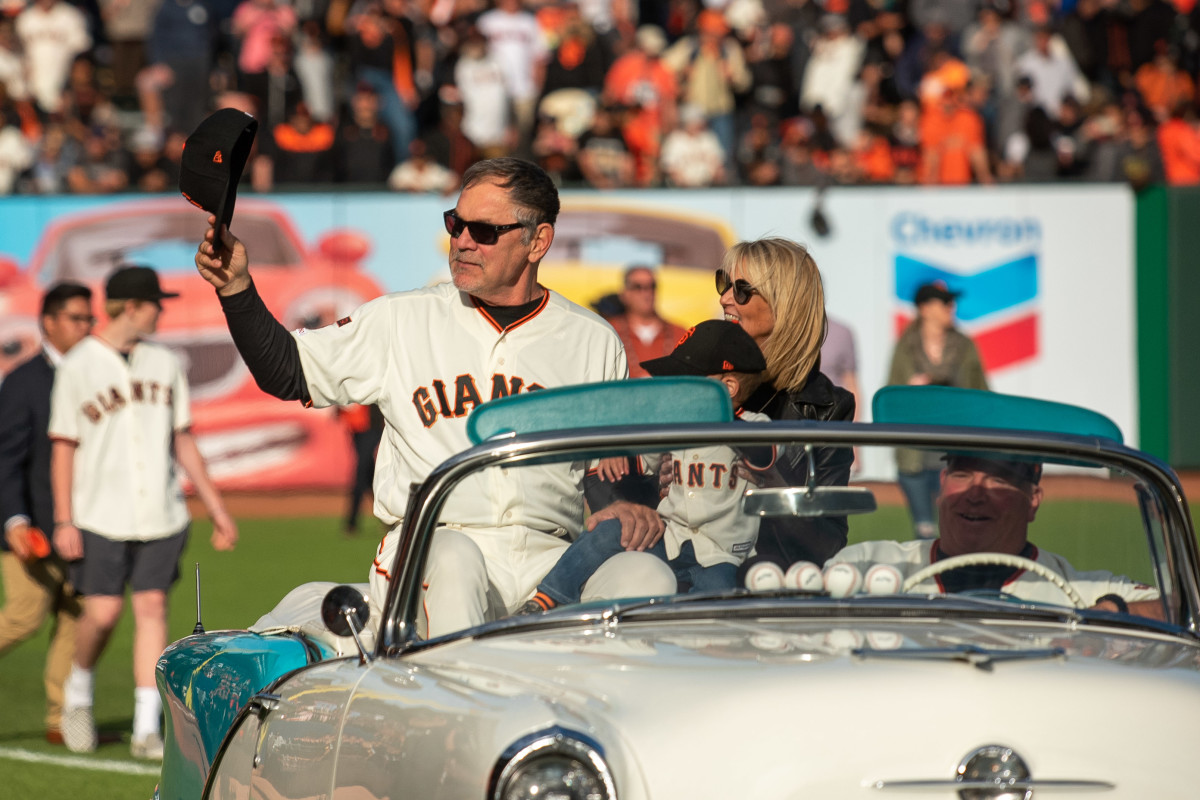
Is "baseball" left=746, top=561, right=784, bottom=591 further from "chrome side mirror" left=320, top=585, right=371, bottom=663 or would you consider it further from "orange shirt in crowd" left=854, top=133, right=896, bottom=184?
"orange shirt in crowd" left=854, top=133, right=896, bottom=184

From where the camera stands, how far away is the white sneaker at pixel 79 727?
26.0ft

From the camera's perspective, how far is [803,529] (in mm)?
3588

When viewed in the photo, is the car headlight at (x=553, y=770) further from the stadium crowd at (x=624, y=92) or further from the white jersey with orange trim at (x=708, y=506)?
the stadium crowd at (x=624, y=92)

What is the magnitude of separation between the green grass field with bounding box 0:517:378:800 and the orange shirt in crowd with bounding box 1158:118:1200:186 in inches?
391

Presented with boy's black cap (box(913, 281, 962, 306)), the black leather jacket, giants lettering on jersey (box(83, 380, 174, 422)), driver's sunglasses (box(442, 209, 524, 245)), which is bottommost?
the black leather jacket

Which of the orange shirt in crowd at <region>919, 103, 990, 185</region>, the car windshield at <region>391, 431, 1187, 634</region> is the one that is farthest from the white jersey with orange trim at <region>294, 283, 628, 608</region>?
the orange shirt in crowd at <region>919, 103, 990, 185</region>

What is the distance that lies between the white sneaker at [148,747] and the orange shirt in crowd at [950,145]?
43.5ft

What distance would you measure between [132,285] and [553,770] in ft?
18.8

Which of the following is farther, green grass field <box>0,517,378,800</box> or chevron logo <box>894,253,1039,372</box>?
chevron logo <box>894,253,1039,372</box>

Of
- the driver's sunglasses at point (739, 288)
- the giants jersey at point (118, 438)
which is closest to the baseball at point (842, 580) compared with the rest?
the driver's sunglasses at point (739, 288)

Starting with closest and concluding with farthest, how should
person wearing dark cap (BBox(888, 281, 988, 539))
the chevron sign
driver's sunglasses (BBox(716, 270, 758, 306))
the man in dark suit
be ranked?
driver's sunglasses (BBox(716, 270, 758, 306)) → the man in dark suit → person wearing dark cap (BBox(888, 281, 988, 539)) → the chevron sign

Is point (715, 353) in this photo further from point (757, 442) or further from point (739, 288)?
point (757, 442)

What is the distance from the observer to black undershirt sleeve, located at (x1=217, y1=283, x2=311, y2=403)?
4473 millimetres

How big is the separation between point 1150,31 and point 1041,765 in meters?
19.5
